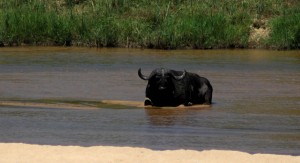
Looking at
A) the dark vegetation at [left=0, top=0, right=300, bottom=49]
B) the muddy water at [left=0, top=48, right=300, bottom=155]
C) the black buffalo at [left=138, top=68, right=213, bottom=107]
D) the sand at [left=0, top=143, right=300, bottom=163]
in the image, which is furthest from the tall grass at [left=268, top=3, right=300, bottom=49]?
the sand at [left=0, top=143, right=300, bottom=163]

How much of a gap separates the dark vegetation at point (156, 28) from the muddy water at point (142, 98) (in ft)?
2.44

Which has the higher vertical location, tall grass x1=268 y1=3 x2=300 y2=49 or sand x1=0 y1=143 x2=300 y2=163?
sand x1=0 y1=143 x2=300 y2=163

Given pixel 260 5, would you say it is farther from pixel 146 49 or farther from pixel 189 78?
pixel 189 78

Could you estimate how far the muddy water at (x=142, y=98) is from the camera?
1423cm

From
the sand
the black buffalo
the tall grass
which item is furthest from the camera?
the tall grass

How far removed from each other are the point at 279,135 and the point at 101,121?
298 centimetres

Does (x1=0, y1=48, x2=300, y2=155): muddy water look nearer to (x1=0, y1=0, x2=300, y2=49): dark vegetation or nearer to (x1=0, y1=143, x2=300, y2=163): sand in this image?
(x1=0, y1=0, x2=300, y2=49): dark vegetation

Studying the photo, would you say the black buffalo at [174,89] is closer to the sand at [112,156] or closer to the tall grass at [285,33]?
the sand at [112,156]

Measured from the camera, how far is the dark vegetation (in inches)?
1217

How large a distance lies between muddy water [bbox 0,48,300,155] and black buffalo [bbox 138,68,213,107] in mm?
434

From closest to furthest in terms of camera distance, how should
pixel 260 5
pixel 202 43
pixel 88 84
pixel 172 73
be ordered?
pixel 172 73, pixel 88 84, pixel 202 43, pixel 260 5

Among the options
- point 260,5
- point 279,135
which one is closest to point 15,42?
point 260,5

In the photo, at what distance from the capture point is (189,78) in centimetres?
1911

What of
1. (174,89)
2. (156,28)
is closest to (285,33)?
(156,28)
